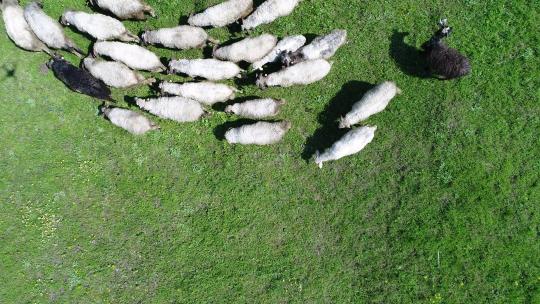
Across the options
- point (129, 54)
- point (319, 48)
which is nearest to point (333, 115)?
point (319, 48)

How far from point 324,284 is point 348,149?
3.49 m

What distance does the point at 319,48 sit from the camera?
9.91 metres

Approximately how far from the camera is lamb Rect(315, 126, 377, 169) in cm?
972

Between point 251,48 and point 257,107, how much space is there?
4.85 ft

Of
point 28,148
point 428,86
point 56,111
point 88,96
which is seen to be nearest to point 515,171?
point 428,86

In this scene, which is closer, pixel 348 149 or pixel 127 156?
pixel 348 149

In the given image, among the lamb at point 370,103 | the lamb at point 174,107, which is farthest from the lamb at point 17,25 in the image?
the lamb at point 370,103

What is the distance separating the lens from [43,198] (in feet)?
34.5

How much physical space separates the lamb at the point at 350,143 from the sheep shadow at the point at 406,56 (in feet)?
6.12

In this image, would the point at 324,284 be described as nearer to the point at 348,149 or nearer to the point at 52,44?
the point at 348,149

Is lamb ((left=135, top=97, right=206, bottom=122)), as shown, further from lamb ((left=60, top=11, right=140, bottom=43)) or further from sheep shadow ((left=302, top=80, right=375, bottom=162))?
sheep shadow ((left=302, top=80, right=375, bottom=162))

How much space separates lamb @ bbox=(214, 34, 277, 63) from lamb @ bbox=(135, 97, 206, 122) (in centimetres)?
155

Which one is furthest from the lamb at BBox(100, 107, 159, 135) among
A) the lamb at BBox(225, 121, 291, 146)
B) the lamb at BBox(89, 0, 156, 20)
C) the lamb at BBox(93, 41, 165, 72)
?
the lamb at BBox(89, 0, 156, 20)

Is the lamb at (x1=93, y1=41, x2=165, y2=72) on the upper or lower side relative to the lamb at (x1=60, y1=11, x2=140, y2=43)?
lower
